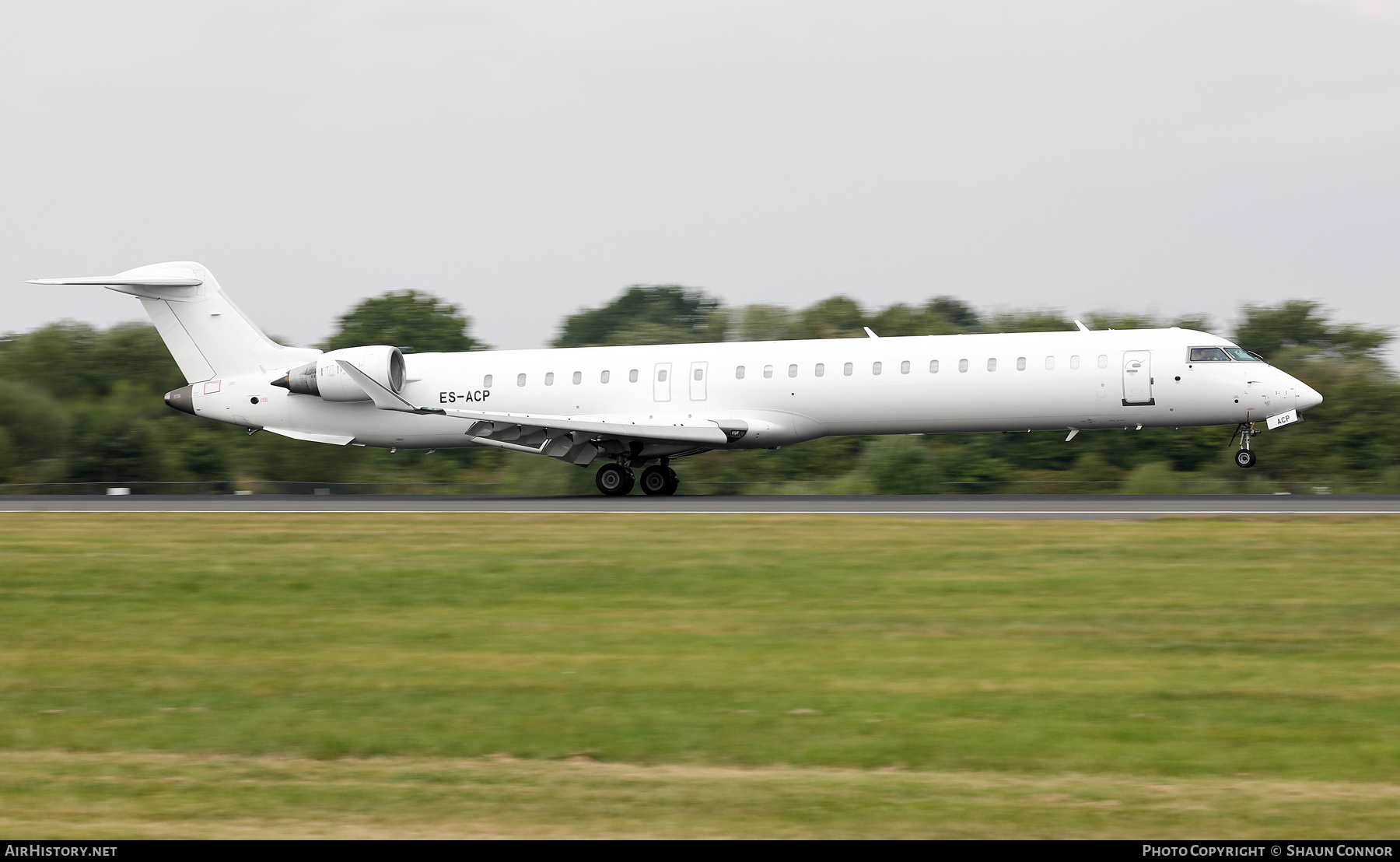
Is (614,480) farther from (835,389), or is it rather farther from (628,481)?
(835,389)

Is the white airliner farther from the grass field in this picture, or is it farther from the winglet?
the grass field

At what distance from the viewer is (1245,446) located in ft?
87.2

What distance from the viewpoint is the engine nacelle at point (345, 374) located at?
30.6 meters

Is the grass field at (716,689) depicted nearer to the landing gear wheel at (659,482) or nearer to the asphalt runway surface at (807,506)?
the asphalt runway surface at (807,506)

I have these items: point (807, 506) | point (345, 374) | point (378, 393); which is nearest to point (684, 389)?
point (807, 506)

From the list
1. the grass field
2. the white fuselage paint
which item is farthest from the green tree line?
the grass field

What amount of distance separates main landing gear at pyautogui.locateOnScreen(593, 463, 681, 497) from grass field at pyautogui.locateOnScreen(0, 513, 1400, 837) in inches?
491

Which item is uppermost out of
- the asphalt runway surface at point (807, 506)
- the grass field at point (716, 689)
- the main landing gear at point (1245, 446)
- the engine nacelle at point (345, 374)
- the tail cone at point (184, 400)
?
the engine nacelle at point (345, 374)

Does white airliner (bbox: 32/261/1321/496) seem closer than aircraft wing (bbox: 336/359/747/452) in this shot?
Yes

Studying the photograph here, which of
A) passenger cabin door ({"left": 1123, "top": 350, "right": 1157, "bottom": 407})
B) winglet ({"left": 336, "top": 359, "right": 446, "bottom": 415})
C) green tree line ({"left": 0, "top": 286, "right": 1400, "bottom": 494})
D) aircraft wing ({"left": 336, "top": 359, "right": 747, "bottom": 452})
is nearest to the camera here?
passenger cabin door ({"left": 1123, "top": 350, "right": 1157, "bottom": 407})

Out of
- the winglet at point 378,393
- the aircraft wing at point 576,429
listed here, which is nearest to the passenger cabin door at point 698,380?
the aircraft wing at point 576,429

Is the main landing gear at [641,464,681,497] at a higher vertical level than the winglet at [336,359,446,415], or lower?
lower

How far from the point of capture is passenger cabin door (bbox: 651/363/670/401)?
29.4 metres

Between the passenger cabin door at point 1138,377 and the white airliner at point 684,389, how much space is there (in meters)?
0.03
